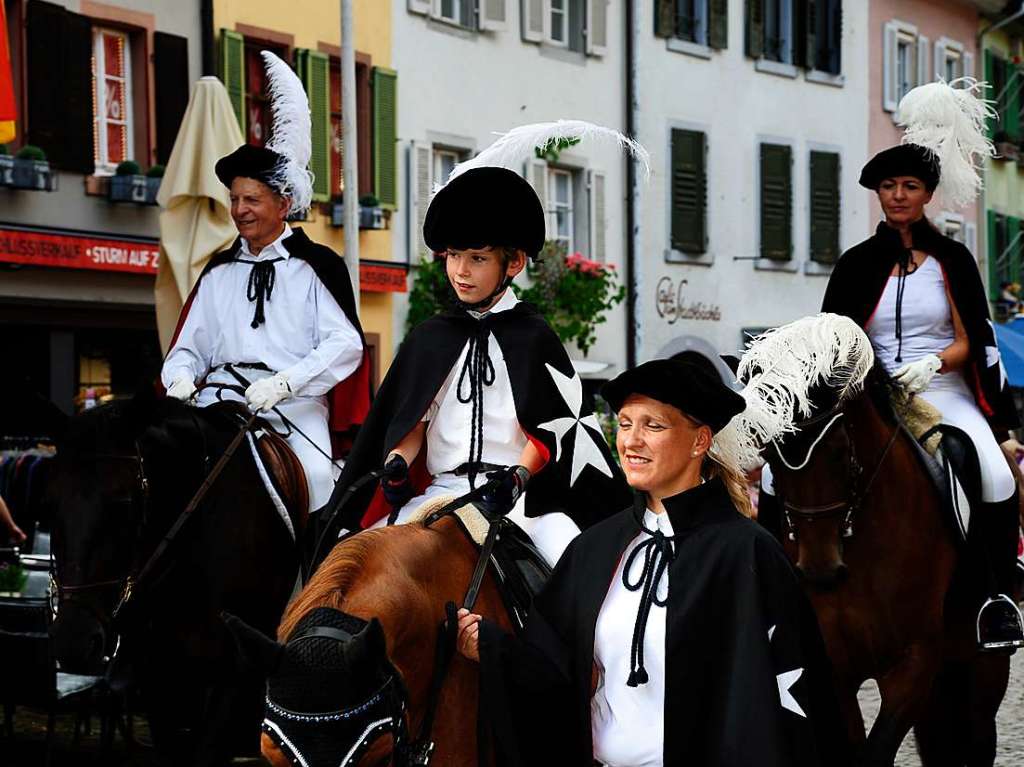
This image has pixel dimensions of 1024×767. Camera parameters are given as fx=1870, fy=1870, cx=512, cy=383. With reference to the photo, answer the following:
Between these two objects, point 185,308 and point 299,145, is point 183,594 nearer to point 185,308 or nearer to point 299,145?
point 185,308

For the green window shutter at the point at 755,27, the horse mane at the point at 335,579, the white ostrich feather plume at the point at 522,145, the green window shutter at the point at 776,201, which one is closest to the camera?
the horse mane at the point at 335,579

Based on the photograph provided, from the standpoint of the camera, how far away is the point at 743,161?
2859 cm

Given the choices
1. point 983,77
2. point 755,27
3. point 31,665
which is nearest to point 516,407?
point 31,665

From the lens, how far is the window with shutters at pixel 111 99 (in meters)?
17.8

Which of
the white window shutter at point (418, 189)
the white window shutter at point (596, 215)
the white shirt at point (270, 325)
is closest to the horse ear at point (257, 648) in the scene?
the white shirt at point (270, 325)

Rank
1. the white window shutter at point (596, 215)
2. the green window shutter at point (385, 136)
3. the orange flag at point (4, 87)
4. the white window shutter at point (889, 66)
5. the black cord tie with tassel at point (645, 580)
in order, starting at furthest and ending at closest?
the white window shutter at point (889, 66) → the white window shutter at point (596, 215) → the green window shutter at point (385, 136) → the orange flag at point (4, 87) → the black cord tie with tassel at point (645, 580)

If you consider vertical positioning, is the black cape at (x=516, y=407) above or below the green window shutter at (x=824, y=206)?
below

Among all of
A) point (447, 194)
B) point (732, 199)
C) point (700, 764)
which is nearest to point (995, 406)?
point (447, 194)

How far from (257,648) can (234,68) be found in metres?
15.7

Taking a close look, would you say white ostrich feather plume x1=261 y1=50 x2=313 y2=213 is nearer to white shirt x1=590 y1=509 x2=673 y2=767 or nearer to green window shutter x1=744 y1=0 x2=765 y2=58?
white shirt x1=590 y1=509 x2=673 y2=767

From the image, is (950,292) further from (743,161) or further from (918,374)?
(743,161)

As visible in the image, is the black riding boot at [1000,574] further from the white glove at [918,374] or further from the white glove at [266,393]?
the white glove at [266,393]

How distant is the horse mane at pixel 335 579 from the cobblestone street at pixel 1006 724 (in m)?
5.39

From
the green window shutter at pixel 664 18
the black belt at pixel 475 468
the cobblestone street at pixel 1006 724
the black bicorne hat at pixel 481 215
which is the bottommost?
the cobblestone street at pixel 1006 724
